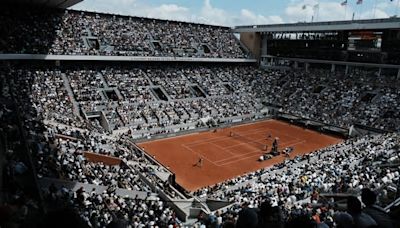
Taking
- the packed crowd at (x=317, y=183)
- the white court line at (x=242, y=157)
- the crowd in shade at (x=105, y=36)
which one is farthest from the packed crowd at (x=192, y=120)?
the white court line at (x=242, y=157)

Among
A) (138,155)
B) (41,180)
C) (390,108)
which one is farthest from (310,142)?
(41,180)

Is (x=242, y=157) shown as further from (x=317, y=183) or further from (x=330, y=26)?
(x=330, y=26)

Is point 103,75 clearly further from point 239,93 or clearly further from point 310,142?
point 310,142

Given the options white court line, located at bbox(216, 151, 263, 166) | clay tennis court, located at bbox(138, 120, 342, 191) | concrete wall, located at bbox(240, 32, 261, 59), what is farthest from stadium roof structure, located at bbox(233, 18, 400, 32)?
white court line, located at bbox(216, 151, 263, 166)

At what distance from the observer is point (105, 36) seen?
A: 45.7 meters

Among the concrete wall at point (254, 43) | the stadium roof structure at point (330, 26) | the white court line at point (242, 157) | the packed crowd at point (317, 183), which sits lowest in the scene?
the white court line at point (242, 157)

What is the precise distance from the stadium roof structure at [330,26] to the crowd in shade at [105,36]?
6043mm

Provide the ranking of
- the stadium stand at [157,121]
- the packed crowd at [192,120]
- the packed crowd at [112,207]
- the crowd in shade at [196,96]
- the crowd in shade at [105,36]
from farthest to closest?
the crowd in shade at [105,36] → the crowd in shade at [196,96] → the packed crowd at [192,120] → the packed crowd at [112,207] → the stadium stand at [157,121]

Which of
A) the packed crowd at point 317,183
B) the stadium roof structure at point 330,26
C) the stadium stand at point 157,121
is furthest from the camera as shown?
the stadium roof structure at point 330,26

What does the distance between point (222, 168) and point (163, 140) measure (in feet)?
30.7

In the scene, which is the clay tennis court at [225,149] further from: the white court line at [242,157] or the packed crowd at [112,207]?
the packed crowd at [112,207]

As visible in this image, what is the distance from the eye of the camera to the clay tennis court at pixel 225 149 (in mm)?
27375

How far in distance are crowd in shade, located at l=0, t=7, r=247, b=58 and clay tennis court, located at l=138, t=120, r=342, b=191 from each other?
53.4ft

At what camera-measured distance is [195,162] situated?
29859 millimetres
